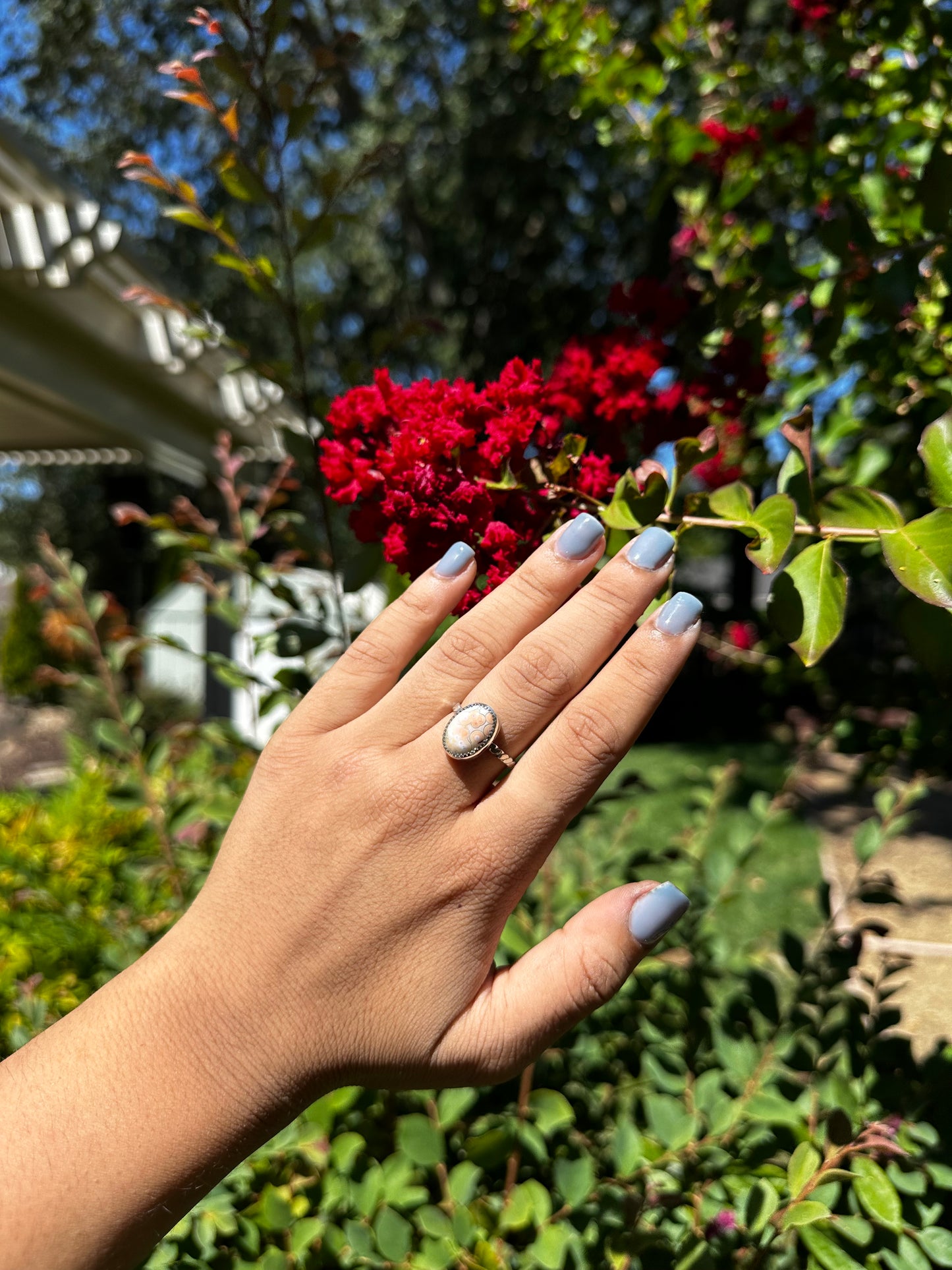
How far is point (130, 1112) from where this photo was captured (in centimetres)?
74

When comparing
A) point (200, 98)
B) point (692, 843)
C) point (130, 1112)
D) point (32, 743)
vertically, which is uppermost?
point (200, 98)

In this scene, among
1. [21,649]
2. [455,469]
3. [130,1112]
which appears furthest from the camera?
[21,649]

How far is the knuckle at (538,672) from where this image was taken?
850 millimetres

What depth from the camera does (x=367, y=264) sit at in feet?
42.0

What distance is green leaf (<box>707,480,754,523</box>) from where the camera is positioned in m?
0.90

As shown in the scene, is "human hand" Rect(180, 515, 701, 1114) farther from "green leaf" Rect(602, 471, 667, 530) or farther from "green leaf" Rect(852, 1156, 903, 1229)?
"green leaf" Rect(852, 1156, 903, 1229)

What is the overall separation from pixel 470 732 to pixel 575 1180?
80cm

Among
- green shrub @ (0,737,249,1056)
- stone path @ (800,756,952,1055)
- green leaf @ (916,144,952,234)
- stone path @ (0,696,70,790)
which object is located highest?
green leaf @ (916,144,952,234)

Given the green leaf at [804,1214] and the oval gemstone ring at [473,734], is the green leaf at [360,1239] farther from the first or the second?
the oval gemstone ring at [473,734]

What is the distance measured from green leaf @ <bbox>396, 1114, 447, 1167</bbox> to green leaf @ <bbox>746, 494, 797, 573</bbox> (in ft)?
3.17

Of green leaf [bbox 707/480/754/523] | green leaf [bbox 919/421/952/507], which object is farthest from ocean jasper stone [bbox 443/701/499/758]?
green leaf [bbox 919/421/952/507]

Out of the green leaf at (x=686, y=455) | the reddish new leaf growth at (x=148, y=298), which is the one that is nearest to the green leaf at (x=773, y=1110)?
the green leaf at (x=686, y=455)

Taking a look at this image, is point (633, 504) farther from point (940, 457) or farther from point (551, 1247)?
point (551, 1247)

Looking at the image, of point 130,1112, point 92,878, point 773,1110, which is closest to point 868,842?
point 773,1110
